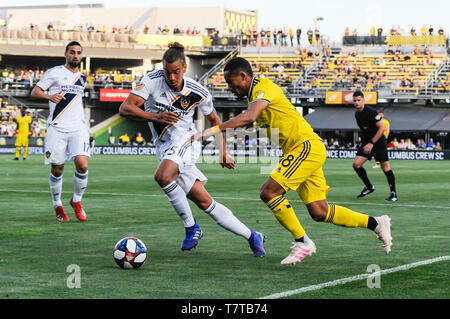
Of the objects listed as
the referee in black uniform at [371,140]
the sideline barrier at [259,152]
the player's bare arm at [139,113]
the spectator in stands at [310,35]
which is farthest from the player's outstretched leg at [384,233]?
the spectator in stands at [310,35]

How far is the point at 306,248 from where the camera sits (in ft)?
26.1

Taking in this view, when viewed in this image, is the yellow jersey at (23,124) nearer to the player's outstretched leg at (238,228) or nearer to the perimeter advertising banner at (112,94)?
the perimeter advertising banner at (112,94)

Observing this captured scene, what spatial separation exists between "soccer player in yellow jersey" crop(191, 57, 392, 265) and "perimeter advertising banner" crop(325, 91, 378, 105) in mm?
46157

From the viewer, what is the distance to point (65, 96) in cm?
1217

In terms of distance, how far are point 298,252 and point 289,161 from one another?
0.90m

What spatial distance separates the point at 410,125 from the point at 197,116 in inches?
768

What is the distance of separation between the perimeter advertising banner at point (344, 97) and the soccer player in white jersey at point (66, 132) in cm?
4292

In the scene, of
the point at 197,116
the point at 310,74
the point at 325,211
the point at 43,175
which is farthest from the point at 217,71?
the point at 325,211

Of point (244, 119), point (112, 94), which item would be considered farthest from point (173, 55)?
point (112, 94)

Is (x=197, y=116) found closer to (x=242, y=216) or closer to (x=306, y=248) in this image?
(x=242, y=216)

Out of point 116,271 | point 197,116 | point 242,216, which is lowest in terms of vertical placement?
point 197,116

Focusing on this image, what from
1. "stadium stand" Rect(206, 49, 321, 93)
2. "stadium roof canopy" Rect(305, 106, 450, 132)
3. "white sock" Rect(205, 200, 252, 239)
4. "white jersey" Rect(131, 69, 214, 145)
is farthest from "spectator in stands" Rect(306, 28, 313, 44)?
"white sock" Rect(205, 200, 252, 239)

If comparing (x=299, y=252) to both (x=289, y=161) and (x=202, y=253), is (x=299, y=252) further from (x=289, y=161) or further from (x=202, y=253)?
(x=202, y=253)
